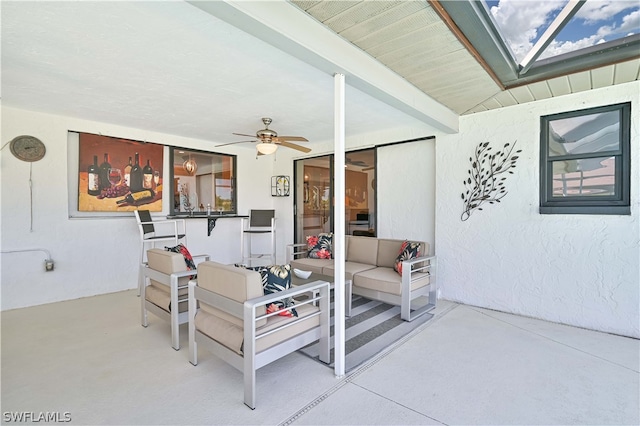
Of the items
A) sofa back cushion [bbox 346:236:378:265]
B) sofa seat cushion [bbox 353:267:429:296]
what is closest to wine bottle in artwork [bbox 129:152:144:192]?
sofa back cushion [bbox 346:236:378:265]

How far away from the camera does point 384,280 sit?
348cm

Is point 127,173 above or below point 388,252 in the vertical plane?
above

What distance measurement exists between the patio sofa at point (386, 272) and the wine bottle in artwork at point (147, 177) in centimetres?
267

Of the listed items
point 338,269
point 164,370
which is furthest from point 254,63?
point 164,370

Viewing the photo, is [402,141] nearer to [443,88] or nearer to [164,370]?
[443,88]

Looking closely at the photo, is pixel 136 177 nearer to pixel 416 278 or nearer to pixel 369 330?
pixel 369 330

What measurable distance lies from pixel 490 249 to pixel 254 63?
134 inches

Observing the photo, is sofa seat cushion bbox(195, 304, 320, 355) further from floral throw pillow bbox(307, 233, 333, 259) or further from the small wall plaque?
the small wall plaque

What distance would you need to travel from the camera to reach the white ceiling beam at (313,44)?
1603 millimetres

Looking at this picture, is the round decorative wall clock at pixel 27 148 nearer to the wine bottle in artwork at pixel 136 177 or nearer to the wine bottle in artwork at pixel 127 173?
the wine bottle in artwork at pixel 127 173

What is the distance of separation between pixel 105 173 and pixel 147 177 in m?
0.56

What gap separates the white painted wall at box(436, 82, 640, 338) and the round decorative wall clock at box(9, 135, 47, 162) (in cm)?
530

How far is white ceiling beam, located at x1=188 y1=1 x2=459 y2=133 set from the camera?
1.60 metres

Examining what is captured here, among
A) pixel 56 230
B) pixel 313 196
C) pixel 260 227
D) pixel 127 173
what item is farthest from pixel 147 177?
pixel 313 196
